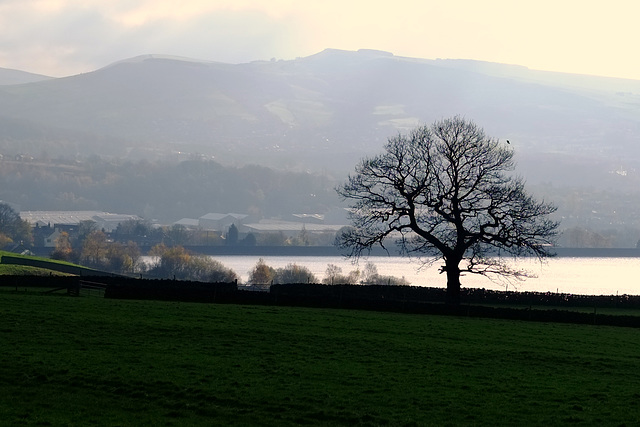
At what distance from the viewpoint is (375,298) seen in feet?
219

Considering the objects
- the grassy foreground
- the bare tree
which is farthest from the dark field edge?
the grassy foreground

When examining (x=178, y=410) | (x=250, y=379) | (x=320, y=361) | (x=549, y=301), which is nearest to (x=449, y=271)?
(x=549, y=301)

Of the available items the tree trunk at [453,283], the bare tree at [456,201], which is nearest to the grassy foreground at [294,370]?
the bare tree at [456,201]

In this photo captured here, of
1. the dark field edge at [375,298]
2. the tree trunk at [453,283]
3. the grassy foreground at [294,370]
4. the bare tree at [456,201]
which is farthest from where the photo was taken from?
the tree trunk at [453,283]

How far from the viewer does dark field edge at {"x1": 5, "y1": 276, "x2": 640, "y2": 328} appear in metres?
59.3

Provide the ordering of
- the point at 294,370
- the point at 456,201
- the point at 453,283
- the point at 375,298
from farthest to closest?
the point at 453,283 → the point at 456,201 → the point at 375,298 → the point at 294,370

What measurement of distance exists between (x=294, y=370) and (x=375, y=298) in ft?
101

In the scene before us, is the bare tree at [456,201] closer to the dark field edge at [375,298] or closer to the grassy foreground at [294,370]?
the dark field edge at [375,298]

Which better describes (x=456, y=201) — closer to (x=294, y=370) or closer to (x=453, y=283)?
(x=453, y=283)

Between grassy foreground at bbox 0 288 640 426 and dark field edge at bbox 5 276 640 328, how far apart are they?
6.13 metres

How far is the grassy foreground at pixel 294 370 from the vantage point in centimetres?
3006

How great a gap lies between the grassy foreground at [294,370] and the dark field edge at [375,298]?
6.13 meters

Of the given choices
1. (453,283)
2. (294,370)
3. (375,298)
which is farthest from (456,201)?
(294,370)

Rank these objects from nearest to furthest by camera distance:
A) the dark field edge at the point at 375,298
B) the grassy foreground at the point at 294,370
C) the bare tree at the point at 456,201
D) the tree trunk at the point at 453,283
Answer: the grassy foreground at the point at 294,370, the dark field edge at the point at 375,298, the bare tree at the point at 456,201, the tree trunk at the point at 453,283
